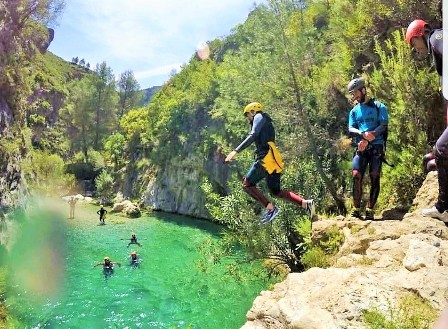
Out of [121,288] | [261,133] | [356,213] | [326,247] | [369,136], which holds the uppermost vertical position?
[369,136]

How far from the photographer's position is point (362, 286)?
3.78 meters

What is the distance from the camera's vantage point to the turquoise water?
1717 centimetres

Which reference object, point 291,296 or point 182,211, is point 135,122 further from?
point 291,296

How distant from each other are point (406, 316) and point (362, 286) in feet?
2.23

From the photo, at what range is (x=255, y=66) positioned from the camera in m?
15.4

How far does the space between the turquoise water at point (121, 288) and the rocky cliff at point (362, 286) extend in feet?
33.4

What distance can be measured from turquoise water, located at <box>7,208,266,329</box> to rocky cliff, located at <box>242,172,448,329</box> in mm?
10166

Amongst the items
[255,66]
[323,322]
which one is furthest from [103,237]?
[323,322]

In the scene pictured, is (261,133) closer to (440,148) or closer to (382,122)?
(382,122)

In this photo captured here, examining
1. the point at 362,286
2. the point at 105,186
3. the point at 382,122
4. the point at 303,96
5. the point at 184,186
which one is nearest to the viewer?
the point at 362,286

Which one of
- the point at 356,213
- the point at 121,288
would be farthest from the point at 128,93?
the point at 356,213

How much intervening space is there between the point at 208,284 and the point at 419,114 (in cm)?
1571

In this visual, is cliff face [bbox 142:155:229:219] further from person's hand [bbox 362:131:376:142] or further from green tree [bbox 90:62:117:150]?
person's hand [bbox 362:131:376:142]

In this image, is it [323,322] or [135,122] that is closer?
[323,322]
